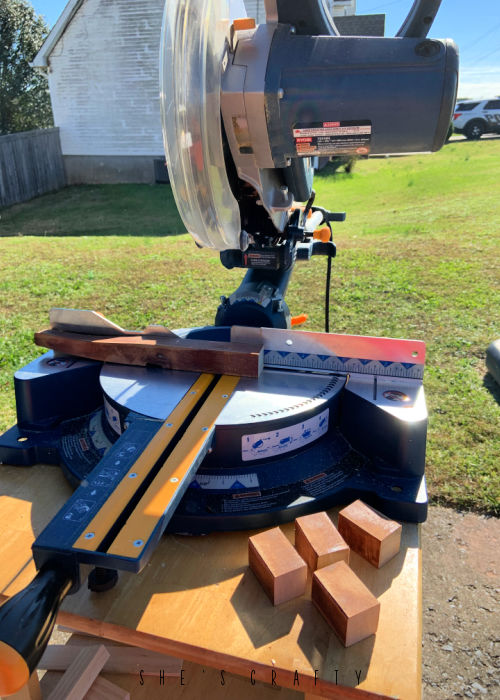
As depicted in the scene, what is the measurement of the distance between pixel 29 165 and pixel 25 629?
1453 cm

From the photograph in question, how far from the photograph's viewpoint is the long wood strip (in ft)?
5.79

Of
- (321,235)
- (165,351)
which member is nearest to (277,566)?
(165,351)

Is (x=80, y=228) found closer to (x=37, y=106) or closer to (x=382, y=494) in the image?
(x=382, y=494)

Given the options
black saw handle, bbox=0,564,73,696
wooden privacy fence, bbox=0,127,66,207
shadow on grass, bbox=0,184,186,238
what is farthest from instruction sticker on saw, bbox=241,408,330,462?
wooden privacy fence, bbox=0,127,66,207

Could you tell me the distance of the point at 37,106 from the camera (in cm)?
2288

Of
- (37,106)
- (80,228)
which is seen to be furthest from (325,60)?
(37,106)

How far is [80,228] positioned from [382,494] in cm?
944

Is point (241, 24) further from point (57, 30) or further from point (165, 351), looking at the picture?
point (57, 30)

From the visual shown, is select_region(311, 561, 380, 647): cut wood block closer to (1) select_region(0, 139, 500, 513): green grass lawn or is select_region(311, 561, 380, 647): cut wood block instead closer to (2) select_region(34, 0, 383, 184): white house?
(1) select_region(0, 139, 500, 513): green grass lawn

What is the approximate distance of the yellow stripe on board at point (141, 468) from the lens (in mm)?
1204

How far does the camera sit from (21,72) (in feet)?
71.5

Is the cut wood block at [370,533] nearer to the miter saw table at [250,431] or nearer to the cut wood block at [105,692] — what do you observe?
the miter saw table at [250,431]

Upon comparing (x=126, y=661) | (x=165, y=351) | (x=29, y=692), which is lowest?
(x=126, y=661)

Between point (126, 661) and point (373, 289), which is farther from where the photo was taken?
point (373, 289)
